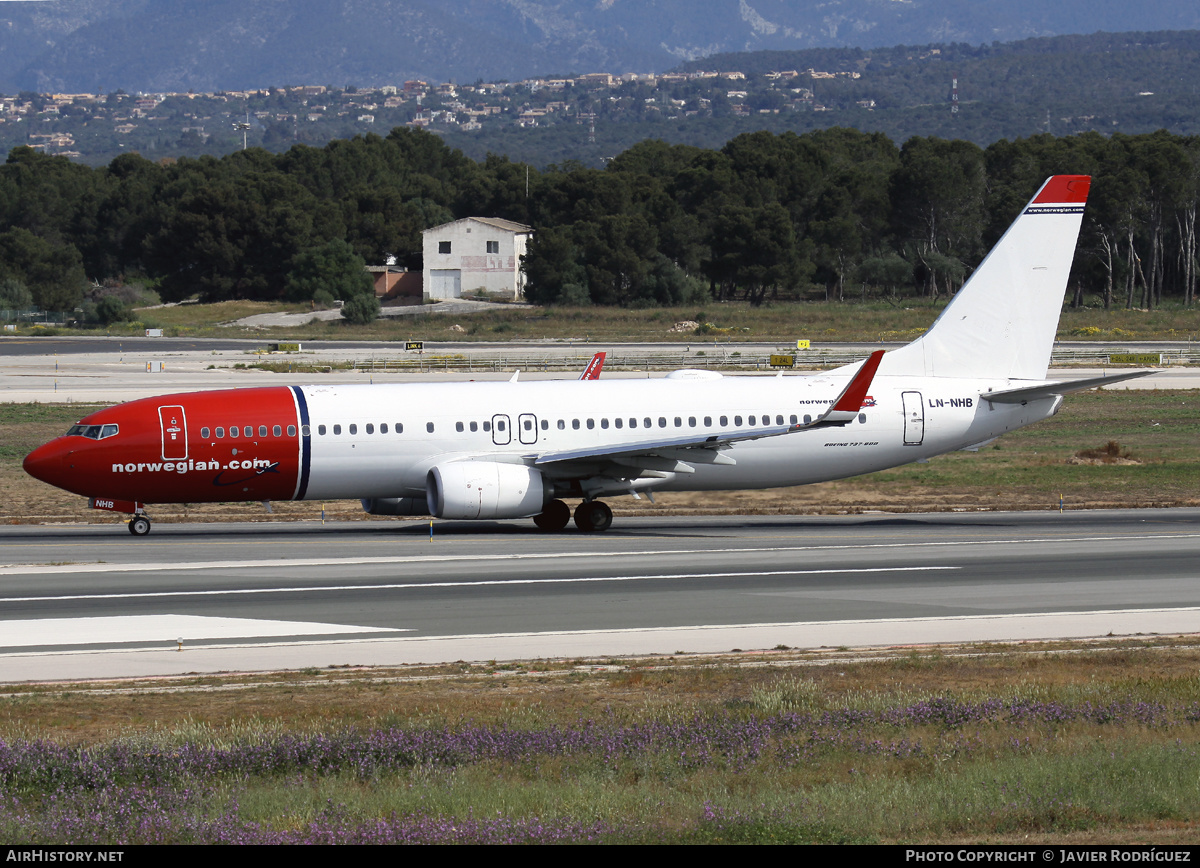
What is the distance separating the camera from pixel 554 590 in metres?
25.9

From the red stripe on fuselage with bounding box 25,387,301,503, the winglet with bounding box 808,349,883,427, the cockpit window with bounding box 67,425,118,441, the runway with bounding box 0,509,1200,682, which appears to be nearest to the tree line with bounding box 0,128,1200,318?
the cockpit window with bounding box 67,425,118,441

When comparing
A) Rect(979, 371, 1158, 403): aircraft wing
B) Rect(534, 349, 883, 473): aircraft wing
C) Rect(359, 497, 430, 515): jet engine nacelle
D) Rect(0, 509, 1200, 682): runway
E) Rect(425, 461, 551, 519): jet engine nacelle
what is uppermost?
Rect(979, 371, 1158, 403): aircraft wing

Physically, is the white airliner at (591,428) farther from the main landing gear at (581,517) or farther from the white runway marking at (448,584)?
the white runway marking at (448,584)

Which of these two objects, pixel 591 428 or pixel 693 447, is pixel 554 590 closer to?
pixel 693 447

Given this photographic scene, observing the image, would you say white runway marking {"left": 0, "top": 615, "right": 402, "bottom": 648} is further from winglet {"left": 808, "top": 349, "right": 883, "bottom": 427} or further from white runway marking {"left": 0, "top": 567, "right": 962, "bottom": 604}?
winglet {"left": 808, "top": 349, "right": 883, "bottom": 427}

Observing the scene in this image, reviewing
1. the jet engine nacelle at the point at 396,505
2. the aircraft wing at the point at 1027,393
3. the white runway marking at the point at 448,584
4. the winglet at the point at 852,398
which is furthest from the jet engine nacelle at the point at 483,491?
the aircraft wing at the point at 1027,393

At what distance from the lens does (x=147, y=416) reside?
32.8m

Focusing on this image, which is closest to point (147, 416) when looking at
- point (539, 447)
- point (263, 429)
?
point (263, 429)

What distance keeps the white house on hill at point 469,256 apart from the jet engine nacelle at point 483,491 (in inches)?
5000

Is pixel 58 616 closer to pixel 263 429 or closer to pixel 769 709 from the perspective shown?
pixel 263 429

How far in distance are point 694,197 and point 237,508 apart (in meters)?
125

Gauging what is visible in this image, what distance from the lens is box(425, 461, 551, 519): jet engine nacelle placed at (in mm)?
32500

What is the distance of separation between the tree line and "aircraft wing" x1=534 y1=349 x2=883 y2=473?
342ft

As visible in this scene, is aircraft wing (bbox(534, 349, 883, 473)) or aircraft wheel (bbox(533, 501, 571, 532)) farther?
aircraft wheel (bbox(533, 501, 571, 532))
